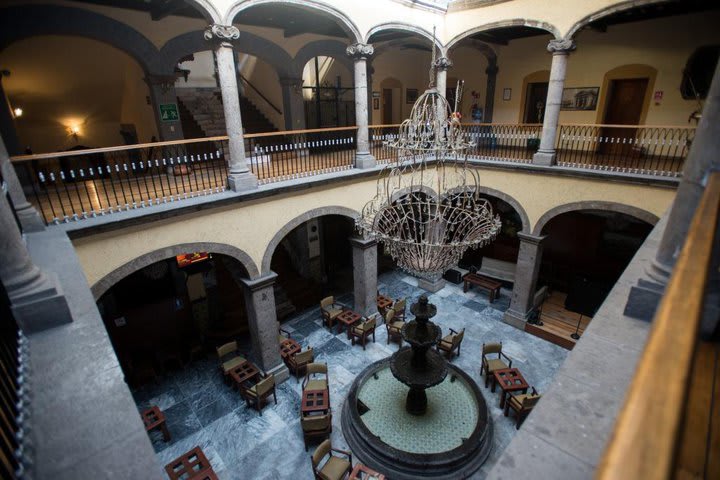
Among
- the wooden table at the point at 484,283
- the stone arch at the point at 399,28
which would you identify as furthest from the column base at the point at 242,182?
the wooden table at the point at 484,283

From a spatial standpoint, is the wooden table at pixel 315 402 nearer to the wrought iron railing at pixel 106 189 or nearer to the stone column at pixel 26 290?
the wrought iron railing at pixel 106 189

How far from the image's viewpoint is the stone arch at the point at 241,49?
27.5 ft

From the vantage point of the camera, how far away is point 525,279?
9.91 m

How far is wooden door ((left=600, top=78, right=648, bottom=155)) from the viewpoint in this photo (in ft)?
34.4

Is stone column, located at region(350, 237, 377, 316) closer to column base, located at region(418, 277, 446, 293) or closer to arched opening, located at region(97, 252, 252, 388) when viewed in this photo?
column base, located at region(418, 277, 446, 293)

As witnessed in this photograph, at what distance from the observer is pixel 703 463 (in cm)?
173

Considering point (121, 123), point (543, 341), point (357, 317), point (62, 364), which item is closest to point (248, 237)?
point (357, 317)

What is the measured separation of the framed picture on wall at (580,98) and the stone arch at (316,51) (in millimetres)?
6575

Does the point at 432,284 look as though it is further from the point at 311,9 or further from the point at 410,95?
the point at 311,9

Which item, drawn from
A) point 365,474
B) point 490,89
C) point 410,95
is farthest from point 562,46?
point 365,474

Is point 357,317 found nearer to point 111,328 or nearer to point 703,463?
point 111,328

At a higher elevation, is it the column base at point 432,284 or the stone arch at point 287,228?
the stone arch at point 287,228

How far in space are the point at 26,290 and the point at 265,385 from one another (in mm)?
5372

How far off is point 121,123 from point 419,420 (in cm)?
1233
